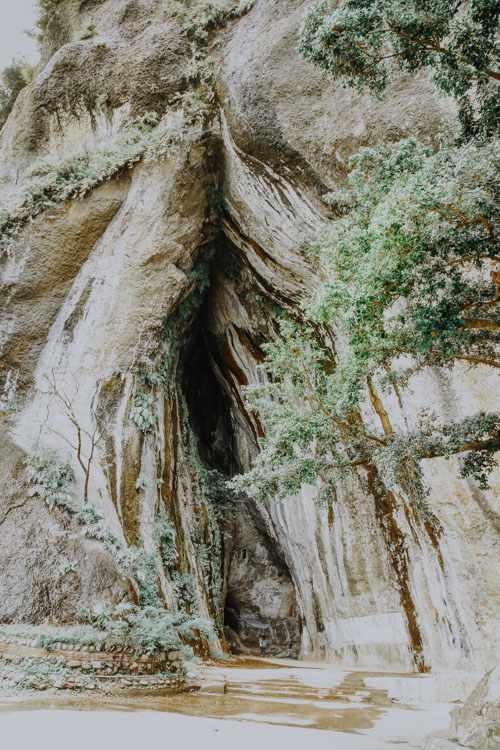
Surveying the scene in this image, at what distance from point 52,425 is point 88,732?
6.19 meters

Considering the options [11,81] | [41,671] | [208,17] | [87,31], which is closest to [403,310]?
[41,671]

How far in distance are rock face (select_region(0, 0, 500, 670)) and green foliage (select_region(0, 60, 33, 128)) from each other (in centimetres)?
267

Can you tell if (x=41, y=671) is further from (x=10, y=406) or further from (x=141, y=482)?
(x=10, y=406)

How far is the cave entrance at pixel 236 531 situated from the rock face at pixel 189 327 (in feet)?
2.48

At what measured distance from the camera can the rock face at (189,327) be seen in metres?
6.83

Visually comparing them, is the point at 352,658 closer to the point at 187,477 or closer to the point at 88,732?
the point at 187,477

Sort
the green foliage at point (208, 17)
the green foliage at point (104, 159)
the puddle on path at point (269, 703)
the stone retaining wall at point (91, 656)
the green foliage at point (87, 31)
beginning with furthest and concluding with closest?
the green foliage at point (87, 31) < the green foliage at point (208, 17) < the green foliage at point (104, 159) < the stone retaining wall at point (91, 656) < the puddle on path at point (269, 703)

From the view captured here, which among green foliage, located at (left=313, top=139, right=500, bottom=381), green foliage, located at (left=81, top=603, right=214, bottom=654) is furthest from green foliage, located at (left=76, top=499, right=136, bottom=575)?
green foliage, located at (left=313, top=139, right=500, bottom=381)

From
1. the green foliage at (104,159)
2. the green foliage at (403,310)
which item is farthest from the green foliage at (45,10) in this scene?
the green foliage at (403,310)

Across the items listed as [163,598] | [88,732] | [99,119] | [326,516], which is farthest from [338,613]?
[99,119]

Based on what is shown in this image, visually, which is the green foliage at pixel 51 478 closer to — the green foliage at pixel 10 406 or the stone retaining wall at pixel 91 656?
the green foliage at pixel 10 406

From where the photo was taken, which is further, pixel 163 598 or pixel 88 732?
pixel 163 598

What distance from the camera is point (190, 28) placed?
1072 cm

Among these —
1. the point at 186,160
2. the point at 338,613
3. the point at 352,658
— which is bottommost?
the point at 352,658
